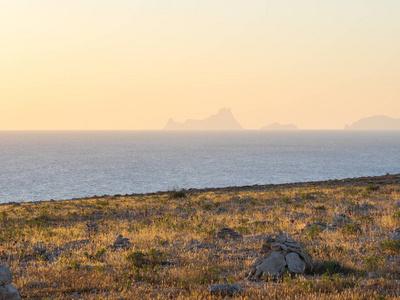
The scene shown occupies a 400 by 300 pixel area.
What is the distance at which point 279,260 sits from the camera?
10.3 m

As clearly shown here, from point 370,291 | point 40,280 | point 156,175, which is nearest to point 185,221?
point 40,280

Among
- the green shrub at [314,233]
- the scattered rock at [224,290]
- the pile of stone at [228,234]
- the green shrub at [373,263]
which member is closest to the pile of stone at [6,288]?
the scattered rock at [224,290]

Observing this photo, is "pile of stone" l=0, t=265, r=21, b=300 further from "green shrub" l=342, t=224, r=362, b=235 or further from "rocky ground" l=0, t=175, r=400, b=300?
"green shrub" l=342, t=224, r=362, b=235

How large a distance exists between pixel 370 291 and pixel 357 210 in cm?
1502

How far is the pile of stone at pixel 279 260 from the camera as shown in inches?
398

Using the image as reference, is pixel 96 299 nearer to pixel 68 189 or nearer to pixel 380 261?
pixel 380 261

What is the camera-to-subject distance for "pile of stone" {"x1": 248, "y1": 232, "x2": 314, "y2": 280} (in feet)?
33.2

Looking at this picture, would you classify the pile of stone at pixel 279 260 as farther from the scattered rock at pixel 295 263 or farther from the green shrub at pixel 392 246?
the green shrub at pixel 392 246

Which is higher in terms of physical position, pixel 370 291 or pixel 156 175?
pixel 370 291

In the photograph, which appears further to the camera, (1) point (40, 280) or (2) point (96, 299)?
(1) point (40, 280)

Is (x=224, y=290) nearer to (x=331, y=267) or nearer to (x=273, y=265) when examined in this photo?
(x=273, y=265)

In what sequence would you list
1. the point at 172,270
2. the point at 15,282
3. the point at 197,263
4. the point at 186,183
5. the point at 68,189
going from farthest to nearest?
1. the point at 186,183
2. the point at 68,189
3. the point at 197,263
4. the point at 172,270
5. the point at 15,282

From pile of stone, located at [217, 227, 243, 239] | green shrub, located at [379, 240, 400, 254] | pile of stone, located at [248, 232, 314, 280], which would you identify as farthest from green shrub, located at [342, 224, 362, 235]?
pile of stone, located at [248, 232, 314, 280]

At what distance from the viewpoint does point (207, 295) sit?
8500 millimetres
